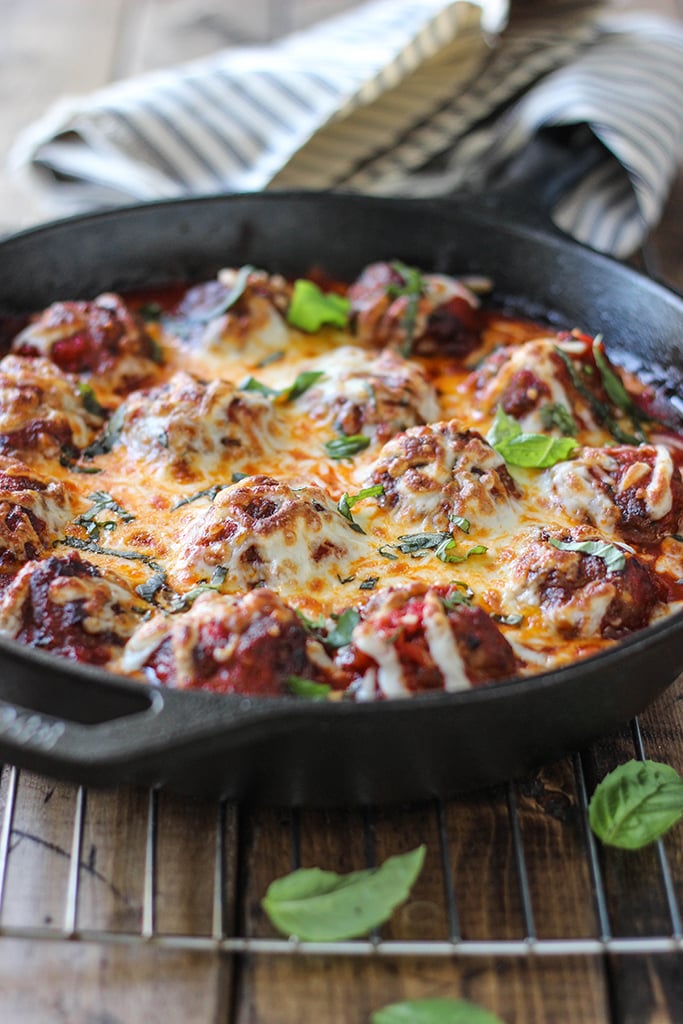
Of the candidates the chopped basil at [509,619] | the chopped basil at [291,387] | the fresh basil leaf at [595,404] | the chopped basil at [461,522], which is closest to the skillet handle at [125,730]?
the chopped basil at [509,619]

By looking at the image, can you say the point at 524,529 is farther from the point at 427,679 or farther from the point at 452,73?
the point at 452,73

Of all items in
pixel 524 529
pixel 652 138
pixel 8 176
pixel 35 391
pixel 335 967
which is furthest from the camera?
pixel 8 176

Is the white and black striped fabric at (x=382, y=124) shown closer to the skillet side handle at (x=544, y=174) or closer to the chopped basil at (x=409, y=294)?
the skillet side handle at (x=544, y=174)

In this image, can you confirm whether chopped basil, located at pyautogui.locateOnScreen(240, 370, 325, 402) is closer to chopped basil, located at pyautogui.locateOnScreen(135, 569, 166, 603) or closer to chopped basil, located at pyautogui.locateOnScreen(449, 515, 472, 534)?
chopped basil, located at pyautogui.locateOnScreen(449, 515, 472, 534)

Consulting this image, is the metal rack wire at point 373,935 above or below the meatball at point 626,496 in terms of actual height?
below

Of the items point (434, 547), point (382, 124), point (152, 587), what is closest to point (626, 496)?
point (434, 547)

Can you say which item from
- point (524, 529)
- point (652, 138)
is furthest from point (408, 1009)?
point (652, 138)
